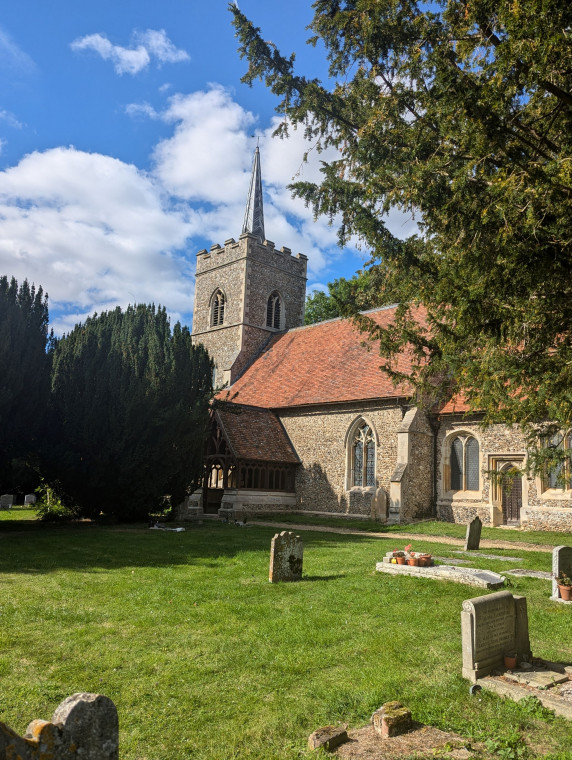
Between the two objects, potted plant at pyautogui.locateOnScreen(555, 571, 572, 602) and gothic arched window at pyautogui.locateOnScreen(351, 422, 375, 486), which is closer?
potted plant at pyautogui.locateOnScreen(555, 571, 572, 602)

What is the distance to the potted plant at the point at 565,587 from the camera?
7.72 meters

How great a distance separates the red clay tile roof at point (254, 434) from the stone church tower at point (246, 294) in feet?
22.4

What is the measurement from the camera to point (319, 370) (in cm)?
2503

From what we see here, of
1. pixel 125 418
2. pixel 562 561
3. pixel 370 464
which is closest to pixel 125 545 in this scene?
pixel 125 418

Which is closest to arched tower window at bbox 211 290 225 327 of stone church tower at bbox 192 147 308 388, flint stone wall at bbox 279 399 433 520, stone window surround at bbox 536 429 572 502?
stone church tower at bbox 192 147 308 388

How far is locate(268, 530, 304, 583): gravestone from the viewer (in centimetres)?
868

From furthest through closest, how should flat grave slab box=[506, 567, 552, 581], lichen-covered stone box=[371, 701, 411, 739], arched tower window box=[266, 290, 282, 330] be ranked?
arched tower window box=[266, 290, 282, 330]
flat grave slab box=[506, 567, 552, 581]
lichen-covered stone box=[371, 701, 411, 739]

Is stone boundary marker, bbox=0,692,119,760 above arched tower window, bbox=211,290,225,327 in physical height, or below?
below

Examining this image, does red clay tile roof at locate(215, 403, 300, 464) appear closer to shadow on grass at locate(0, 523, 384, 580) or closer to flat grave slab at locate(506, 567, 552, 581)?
shadow on grass at locate(0, 523, 384, 580)

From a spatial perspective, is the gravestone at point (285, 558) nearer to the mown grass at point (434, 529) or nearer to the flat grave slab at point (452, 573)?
the flat grave slab at point (452, 573)

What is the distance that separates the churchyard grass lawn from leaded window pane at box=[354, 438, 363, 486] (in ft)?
37.5

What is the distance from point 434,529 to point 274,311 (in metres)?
19.7

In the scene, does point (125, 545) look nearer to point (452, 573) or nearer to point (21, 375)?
point (21, 375)

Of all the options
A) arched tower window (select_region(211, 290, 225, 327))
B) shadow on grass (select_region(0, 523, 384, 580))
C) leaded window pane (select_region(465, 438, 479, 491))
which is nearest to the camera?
shadow on grass (select_region(0, 523, 384, 580))
